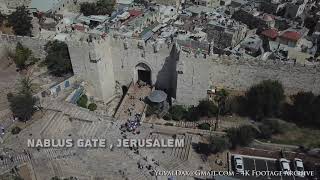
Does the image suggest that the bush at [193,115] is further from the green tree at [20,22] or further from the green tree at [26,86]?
the green tree at [20,22]

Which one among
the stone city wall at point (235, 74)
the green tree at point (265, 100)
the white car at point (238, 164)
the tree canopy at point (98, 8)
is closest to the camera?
the white car at point (238, 164)

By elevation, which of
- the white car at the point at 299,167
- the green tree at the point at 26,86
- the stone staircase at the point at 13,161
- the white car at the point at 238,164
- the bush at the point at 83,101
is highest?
the green tree at the point at 26,86

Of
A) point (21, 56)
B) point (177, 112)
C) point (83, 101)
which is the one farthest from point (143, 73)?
point (21, 56)

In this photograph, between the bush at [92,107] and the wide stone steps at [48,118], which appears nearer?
the wide stone steps at [48,118]

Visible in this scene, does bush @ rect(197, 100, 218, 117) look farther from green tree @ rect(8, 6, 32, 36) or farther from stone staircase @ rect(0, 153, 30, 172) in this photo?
green tree @ rect(8, 6, 32, 36)

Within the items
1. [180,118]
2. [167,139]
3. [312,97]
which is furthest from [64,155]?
[312,97]

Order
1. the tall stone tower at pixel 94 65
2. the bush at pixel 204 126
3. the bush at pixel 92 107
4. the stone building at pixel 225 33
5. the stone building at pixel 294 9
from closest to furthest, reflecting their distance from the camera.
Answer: the bush at pixel 204 126
the tall stone tower at pixel 94 65
the bush at pixel 92 107
the stone building at pixel 225 33
the stone building at pixel 294 9

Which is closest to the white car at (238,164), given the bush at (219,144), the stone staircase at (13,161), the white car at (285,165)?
the bush at (219,144)

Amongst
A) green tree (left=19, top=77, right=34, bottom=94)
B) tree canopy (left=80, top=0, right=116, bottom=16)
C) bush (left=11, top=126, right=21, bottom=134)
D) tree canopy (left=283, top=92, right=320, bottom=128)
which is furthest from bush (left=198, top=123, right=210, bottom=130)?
tree canopy (left=80, top=0, right=116, bottom=16)
